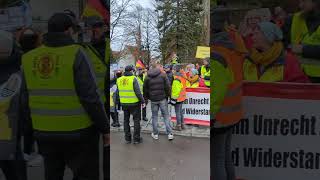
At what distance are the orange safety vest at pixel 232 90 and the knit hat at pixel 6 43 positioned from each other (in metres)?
1.64

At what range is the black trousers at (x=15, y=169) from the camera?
3668 mm

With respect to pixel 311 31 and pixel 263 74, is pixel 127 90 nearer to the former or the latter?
pixel 263 74

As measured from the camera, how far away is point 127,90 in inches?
366

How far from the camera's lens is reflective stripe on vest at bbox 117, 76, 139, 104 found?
9.29 m

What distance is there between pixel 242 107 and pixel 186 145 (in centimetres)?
608

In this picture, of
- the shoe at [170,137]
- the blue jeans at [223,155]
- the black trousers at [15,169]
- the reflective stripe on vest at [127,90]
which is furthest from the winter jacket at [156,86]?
the blue jeans at [223,155]

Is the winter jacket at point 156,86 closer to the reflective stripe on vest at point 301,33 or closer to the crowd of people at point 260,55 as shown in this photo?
the crowd of people at point 260,55

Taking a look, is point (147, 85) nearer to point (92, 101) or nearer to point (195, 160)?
point (195, 160)

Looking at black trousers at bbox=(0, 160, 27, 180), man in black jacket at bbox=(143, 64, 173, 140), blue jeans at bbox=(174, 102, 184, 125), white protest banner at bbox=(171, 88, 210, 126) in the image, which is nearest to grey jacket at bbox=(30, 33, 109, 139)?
black trousers at bbox=(0, 160, 27, 180)

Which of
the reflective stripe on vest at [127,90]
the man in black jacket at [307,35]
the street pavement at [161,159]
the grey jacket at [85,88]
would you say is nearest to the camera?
the man in black jacket at [307,35]

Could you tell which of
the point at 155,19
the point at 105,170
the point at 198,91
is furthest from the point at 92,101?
the point at 155,19

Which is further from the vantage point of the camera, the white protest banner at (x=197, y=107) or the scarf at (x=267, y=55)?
the white protest banner at (x=197, y=107)

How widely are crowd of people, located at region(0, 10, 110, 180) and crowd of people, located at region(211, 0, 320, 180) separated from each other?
2.96 feet

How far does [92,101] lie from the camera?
334cm
